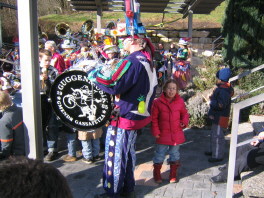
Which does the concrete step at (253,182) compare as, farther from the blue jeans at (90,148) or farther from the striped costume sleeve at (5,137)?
the striped costume sleeve at (5,137)

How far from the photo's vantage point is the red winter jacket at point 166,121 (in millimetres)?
4012

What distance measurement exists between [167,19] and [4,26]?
31.3ft

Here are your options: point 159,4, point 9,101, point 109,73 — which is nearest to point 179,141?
point 109,73

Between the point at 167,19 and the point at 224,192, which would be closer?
the point at 224,192

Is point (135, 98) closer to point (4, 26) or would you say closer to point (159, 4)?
point (159, 4)

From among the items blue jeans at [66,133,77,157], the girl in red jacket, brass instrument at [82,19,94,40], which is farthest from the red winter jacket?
brass instrument at [82,19,94,40]

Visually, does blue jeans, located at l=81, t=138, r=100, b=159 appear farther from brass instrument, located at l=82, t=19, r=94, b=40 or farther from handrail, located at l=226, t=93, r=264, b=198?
brass instrument, located at l=82, t=19, r=94, b=40

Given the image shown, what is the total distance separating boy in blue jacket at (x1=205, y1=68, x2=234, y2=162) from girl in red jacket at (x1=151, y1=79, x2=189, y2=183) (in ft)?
2.66

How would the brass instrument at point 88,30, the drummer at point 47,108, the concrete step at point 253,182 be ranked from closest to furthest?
the concrete step at point 253,182
the drummer at point 47,108
the brass instrument at point 88,30

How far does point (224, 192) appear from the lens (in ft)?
12.6

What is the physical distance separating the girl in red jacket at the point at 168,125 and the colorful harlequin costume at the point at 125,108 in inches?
16.1

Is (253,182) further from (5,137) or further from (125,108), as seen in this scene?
(5,137)

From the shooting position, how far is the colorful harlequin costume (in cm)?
328

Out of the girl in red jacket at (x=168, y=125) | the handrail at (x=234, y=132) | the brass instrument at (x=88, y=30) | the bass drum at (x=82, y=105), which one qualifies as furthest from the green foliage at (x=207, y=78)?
the brass instrument at (x=88, y=30)
